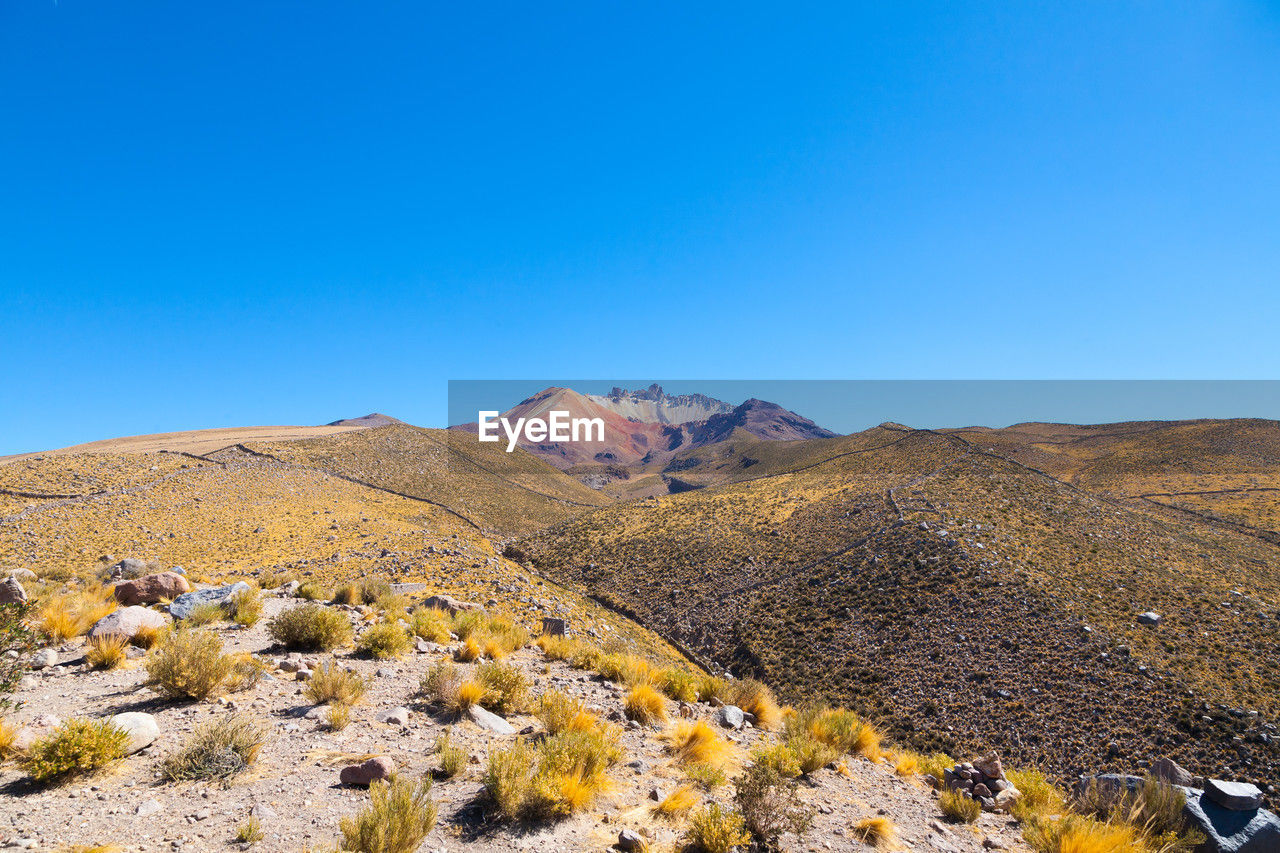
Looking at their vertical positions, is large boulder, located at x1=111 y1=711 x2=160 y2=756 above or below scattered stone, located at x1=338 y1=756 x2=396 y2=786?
above

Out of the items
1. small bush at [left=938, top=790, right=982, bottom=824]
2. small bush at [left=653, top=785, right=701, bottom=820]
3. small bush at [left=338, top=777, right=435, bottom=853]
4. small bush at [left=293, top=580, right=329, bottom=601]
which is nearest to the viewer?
small bush at [left=338, top=777, right=435, bottom=853]

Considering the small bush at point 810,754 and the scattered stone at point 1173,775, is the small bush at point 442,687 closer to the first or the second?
the small bush at point 810,754

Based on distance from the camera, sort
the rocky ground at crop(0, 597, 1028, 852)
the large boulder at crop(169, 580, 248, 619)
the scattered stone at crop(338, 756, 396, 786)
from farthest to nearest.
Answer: the large boulder at crop(169, 580, 248, 619) → the scattered stone at crop(338, 756, 396, 786) → the rocky ground at crop(0, 597, 1028, 852)

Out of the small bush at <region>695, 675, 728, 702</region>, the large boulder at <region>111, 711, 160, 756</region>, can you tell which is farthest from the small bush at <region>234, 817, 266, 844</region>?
the small bush at <region>695, 675, 728, 702</region>

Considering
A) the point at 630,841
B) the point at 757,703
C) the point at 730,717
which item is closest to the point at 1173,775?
the point at 757,703

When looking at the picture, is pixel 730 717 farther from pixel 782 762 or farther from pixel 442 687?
pixel 442 687

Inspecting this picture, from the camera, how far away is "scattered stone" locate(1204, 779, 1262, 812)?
6.50m

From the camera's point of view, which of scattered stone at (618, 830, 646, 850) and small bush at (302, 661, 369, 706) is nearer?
scattered stone at (618, 830, 646, 850)

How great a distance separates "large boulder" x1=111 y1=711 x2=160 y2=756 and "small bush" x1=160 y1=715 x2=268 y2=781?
375 millimetres

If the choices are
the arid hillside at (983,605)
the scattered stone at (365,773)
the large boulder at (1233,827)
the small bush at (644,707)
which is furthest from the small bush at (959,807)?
the arid hillside at (983,605)

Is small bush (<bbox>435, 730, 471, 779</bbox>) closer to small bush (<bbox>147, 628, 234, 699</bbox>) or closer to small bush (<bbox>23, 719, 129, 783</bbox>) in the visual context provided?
small bush (<bbox>23, 719, 129, 783</bbox>)

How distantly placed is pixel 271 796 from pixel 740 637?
23.7m

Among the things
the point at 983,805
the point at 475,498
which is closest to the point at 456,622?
the point at 983,805

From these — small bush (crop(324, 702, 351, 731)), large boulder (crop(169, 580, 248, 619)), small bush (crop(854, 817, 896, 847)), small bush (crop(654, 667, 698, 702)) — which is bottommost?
small bush (crop(654, 667, 698, 702))
